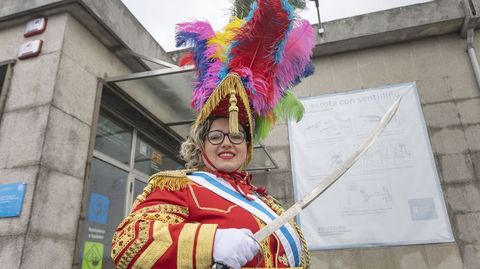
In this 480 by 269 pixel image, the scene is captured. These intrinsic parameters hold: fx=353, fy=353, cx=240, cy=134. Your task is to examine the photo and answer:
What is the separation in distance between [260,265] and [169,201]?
0.43 meters

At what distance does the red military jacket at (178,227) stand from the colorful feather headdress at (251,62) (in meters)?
0.35

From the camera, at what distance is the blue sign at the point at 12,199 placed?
260cm

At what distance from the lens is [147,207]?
130cm

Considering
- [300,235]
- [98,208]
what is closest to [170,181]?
[300,235]

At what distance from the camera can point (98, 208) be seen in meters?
3.54

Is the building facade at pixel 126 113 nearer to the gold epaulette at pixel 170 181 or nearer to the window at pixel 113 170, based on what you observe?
the window at pixel 113 170

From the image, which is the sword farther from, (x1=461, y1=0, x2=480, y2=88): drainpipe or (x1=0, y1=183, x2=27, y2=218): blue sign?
(x1=461, y1=0, x2=480, y2=88): drainpipe

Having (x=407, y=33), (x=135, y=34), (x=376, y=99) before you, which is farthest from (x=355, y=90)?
(x=135, y=34)

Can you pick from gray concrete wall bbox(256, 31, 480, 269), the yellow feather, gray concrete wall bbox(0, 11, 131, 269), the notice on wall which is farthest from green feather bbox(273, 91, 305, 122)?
gray concrete wall bbox(256, 31, 480, 269)

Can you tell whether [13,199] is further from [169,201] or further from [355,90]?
[355,90]

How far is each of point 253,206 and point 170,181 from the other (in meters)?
0.38

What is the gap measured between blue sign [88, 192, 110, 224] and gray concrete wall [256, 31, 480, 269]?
2084 millimetres

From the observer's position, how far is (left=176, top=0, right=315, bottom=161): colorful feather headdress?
5.67 ft

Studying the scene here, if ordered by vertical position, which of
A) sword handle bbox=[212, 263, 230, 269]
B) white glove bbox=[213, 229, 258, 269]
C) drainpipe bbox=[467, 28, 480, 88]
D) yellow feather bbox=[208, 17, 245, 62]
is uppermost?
drainpipe bbox=[467, 28, 480, 88]
